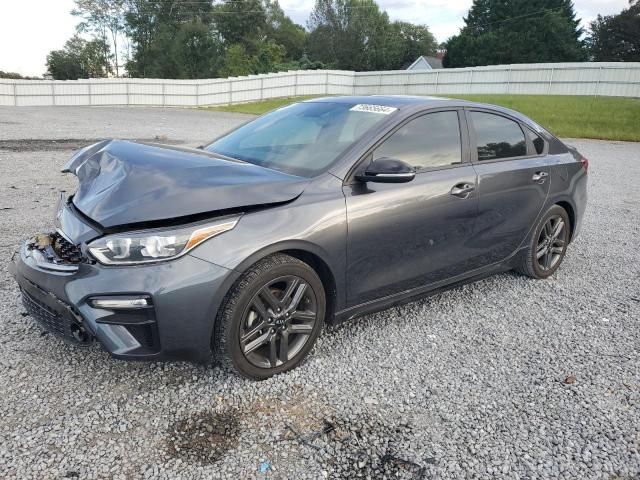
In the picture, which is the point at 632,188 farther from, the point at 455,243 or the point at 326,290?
the point at 326,290

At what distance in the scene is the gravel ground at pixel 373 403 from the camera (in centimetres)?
234

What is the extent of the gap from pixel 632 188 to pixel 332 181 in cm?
886

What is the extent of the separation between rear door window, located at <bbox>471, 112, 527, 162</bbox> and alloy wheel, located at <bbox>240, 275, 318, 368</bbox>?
1.88 metres

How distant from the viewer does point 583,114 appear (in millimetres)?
20938

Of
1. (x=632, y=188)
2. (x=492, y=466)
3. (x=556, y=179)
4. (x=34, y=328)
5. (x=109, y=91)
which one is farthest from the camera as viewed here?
(x=109, y=91)

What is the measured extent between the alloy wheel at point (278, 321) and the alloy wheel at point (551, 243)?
8.51 ft

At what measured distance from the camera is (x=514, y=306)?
4.16 meters

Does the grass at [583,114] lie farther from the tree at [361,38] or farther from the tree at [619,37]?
the tree at [361,38]

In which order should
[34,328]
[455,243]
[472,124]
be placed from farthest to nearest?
[472,124], [455,243], [34,328]

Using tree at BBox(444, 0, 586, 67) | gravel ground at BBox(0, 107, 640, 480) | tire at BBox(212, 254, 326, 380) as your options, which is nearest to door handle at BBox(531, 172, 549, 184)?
gravel ground at BBox(0, 107, 640, 480)

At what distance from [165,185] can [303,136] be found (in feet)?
4.00

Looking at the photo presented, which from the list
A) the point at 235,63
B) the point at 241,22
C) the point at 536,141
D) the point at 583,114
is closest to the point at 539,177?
the point at 536,141

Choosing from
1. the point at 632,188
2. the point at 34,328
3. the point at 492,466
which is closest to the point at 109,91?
the point at 632,188

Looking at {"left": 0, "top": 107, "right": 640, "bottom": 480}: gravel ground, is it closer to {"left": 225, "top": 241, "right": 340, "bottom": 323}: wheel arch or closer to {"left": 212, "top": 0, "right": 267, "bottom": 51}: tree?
{"left": 225, "top": 241, "right": 340, "bottom": 323}: wheel arch
